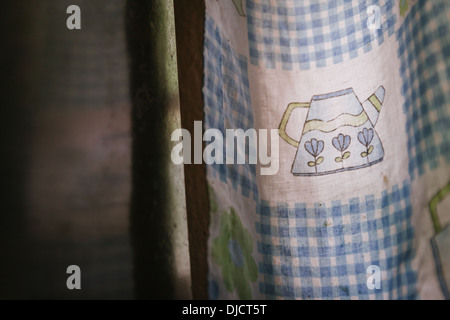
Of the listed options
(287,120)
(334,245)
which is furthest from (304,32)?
(334,245)

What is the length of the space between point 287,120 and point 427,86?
0.66ft

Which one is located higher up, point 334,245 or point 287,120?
point 287,120

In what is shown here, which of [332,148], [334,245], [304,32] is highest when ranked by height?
[304,32]

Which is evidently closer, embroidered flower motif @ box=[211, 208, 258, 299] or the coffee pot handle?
embroidered flower motif @ box=[211, 208, 258, 299]

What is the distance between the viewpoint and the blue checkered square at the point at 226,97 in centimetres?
64

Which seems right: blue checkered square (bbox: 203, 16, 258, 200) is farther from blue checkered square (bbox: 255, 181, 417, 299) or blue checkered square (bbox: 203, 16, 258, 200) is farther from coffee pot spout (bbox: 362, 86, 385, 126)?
coffee pot spout (bbox: 362, 86, 385, 126)

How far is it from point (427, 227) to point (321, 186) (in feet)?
0.53

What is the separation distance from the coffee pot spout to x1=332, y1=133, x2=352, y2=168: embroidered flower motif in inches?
1.7

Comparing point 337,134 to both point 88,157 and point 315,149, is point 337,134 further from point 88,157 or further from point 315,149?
point 88,157

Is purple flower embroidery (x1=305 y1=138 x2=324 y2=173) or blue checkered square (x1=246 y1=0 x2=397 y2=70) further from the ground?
blue checkered square (x1=246 y1=0 x2=397 y2=70)

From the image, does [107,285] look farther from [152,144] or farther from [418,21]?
[418,21]

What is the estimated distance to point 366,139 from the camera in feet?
2.30

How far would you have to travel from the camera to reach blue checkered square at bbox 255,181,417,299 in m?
0.65

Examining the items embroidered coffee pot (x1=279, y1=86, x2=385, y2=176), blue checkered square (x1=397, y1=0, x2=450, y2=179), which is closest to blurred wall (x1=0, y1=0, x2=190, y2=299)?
embroidered coffee pot (x1=279, y1=86, x2=385, y2=176)
